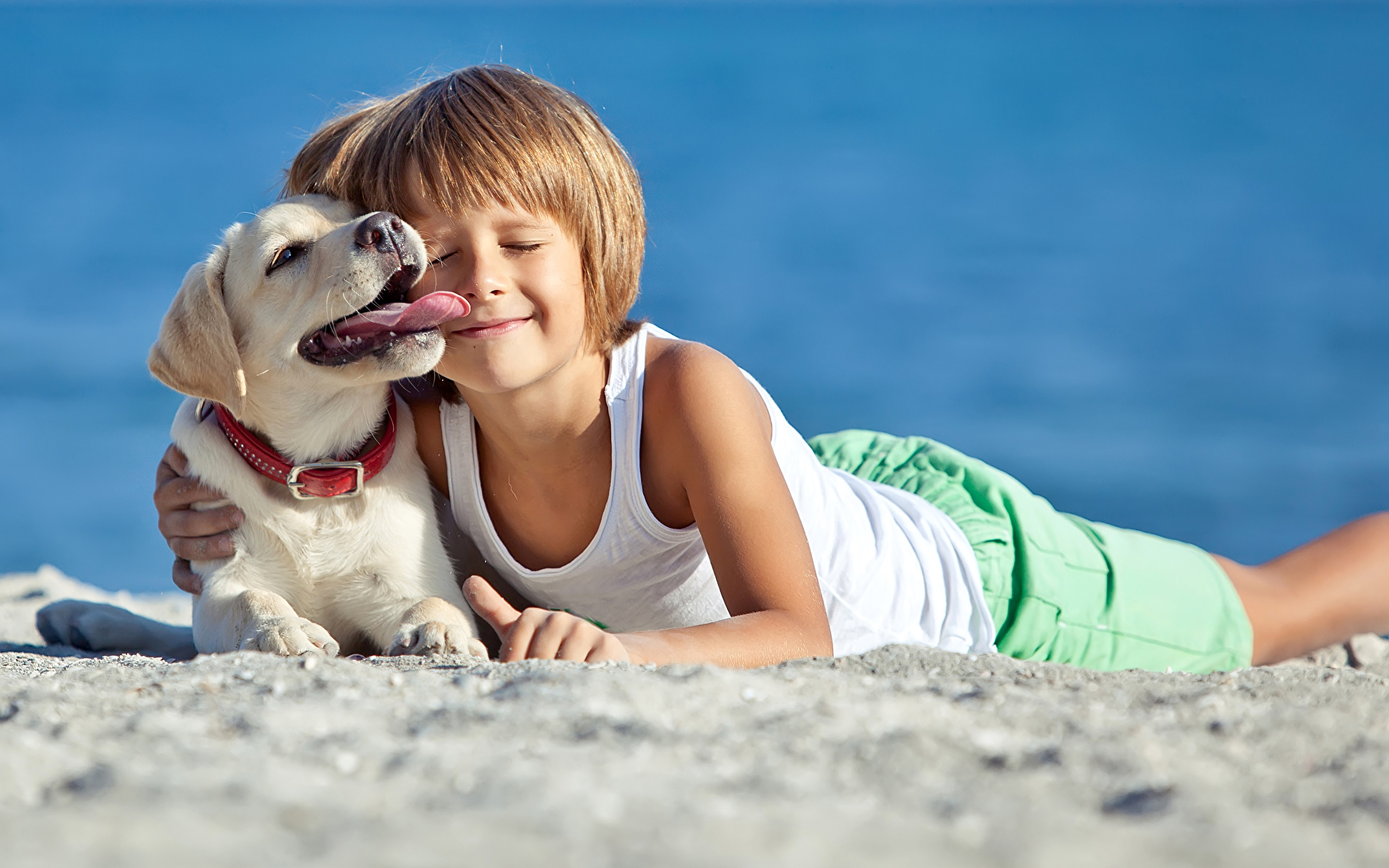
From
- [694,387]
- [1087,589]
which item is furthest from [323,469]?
[1087,589]

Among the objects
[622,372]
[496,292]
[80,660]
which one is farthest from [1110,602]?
[80,660]

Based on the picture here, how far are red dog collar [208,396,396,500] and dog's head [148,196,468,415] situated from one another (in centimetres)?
8

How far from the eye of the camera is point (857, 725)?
1397mm

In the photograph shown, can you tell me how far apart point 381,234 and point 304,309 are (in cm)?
30

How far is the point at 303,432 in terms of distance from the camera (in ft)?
8.87

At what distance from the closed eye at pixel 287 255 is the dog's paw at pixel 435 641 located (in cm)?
87

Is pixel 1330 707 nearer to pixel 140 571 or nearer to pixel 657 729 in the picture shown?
pixel 657 729

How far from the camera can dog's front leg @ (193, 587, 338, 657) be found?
2332mm

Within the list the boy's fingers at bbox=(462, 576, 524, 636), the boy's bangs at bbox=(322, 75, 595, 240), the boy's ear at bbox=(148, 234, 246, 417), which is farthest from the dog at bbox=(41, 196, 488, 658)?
the boy's fingers at bbox=(462, 576, 524, 636)

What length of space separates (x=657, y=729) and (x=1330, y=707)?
3.03 feet

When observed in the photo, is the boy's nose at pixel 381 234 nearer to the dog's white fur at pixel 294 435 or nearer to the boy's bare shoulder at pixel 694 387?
the dog's white fur at pixel 294 435

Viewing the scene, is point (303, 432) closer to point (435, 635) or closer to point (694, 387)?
point (435, 635)

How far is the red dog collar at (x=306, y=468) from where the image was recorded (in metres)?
2.65

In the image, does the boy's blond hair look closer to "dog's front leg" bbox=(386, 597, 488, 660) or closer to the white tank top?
the white tank top
